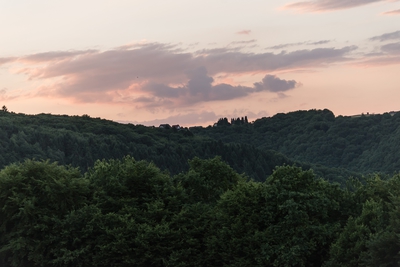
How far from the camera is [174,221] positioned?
36.3 metres

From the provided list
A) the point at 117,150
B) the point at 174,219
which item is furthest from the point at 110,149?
the point at 174,219

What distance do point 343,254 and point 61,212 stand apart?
1506 centimetres

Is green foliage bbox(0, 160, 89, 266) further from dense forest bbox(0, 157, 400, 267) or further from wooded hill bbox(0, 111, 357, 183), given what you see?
wooded hill bbox(0, 111, 357, 183)

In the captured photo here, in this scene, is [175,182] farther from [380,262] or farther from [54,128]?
[54,128]

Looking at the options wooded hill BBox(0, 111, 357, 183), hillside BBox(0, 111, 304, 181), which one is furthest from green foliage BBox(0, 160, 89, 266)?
wooded hill BBox(0, 111, 357, 183)

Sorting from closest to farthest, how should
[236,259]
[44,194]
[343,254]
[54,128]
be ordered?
[343,254] → [236,259] → [44,194] → [54,128]

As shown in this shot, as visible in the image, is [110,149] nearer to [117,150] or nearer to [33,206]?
[117,150]

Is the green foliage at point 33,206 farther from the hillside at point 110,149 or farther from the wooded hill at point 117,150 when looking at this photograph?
the wooded hill at point 117,150

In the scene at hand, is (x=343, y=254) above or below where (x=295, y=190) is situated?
below

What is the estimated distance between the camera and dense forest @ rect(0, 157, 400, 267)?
34188 mm

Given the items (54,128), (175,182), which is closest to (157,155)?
(54,128)

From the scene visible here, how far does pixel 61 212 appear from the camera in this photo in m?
36.9

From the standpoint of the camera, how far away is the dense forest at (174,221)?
1346 inches

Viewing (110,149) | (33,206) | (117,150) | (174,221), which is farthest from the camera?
(110,149)
